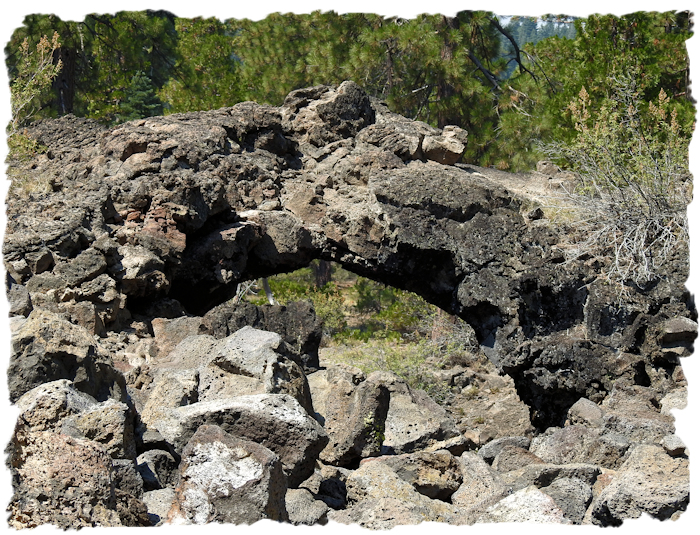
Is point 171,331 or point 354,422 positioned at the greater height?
point 171,331

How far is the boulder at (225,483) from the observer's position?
12.2ft

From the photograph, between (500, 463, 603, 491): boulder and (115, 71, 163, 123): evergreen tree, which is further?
(115, 71, 163, 123): evergreen tree

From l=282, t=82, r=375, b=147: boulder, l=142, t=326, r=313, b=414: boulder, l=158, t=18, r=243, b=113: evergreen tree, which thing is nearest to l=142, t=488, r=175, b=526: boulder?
l=142, t=326, r=313, b=414: boulder

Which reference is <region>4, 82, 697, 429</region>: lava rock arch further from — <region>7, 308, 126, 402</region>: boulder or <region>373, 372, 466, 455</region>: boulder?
<region>7, 308, 126, 402</region>: boulder

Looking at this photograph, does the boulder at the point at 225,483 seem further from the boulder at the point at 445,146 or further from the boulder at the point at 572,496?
the boulder at the point at 445,146

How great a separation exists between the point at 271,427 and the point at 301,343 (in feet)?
16.3

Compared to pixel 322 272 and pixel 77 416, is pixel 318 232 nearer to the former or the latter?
pixel 77 416

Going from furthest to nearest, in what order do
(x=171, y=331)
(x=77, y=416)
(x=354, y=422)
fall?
1. (x=171, y=331)
2. (x=354, y=422)
3. (x=77, y=416)

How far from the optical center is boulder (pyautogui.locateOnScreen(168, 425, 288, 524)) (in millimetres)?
3715

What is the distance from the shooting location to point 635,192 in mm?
8094

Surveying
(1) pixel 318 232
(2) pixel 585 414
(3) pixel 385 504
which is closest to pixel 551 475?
(3) pixel 385 504

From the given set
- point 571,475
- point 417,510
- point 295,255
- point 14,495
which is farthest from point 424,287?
point 14,495

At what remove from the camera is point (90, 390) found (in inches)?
207

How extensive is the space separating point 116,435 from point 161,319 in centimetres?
427
